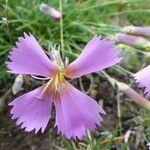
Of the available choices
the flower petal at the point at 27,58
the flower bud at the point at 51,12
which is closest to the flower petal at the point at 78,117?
the flower petal at the point at 27,58

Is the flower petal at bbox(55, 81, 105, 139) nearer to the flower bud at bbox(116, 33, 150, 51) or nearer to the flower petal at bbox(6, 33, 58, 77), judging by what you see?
the flower petal at bbox(6, 33, 58, 77)

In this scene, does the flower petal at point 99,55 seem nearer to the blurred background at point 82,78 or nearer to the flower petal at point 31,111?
the flower petal at point 31,111

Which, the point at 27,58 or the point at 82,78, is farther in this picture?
the point at 82,78

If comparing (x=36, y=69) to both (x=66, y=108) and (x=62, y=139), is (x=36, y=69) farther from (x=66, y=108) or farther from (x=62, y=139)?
(x=62, y=139)

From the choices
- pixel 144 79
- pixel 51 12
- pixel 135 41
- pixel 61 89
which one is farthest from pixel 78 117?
pixel 51 12

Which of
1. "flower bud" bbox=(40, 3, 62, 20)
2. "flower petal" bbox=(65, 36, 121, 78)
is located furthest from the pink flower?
"flower bud" bbox=(40, 3, 62, 20)

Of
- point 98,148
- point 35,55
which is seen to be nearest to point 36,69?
point 35,55

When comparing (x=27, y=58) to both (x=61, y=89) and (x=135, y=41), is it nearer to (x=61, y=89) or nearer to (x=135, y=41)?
(x=61, y=89)
